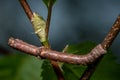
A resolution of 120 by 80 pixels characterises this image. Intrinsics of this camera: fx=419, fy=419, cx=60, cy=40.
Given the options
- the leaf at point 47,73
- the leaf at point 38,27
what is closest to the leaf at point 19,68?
the leaf at point 47,73

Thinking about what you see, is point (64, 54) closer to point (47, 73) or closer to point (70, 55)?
point (70, 55)

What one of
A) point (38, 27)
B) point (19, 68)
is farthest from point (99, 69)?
point (19, 68)

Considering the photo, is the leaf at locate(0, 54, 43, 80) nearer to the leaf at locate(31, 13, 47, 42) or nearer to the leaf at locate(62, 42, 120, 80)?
the leaf at locate(62, 42, 120, 80)

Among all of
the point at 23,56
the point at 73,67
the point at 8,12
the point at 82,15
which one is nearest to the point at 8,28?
the point at 8,12

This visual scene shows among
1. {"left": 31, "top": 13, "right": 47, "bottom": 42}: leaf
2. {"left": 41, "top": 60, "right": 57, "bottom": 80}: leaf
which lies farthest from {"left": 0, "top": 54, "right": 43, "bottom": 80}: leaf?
{"left": 31, "top": 13, "right": 47, "bottom": 42}: leaf

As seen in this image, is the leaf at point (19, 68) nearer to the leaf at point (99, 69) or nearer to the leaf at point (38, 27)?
the leaf at point (99, 69)
